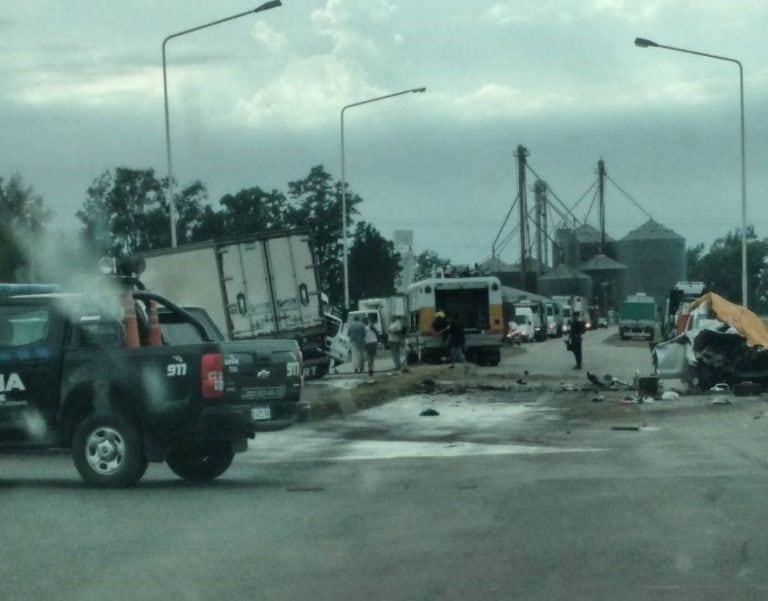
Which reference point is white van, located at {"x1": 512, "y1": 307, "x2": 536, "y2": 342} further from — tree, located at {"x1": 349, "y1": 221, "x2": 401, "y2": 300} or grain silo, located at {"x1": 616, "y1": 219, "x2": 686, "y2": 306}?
grain silo, located at {"x1": 616, "y1": 219, "x2": 686, "y2": 306}

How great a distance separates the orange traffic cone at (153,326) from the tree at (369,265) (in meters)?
61.9

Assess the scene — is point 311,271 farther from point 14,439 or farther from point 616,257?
point 616,257

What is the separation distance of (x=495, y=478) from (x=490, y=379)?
19.4 meters

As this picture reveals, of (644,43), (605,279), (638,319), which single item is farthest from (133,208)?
(605,279)

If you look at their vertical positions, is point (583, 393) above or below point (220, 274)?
below

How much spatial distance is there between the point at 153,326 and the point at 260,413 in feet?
6.19

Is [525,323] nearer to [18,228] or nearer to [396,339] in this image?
[396,339]

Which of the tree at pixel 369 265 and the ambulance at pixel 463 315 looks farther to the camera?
the tree at pixel 369 265

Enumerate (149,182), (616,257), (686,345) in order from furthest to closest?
(616,257)
(149,182)
(686,345)

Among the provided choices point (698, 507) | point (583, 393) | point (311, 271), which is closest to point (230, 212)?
point (311, 271)

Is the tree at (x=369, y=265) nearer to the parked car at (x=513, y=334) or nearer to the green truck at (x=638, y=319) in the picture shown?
the parked car at (x=513, y=334)

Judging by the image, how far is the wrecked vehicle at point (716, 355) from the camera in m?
28.1

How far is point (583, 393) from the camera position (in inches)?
1169

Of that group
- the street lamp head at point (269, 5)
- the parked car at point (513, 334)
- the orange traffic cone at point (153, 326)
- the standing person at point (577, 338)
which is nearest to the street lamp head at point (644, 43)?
the standing person at point (577, 338)
